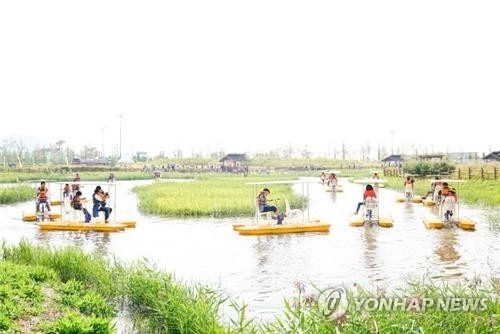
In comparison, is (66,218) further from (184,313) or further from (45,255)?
(184,313)

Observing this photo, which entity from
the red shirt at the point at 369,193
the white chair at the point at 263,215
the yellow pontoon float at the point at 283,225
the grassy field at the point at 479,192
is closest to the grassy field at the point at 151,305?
the yellow pontoon float at the point at 283,225

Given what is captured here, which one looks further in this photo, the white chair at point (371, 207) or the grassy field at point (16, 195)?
the grassy field at point (16, 195)

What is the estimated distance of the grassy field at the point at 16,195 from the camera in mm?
36219

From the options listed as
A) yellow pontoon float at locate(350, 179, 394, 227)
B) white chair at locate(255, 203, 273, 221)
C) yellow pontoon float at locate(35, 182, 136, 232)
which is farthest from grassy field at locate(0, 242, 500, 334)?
yellow pontoon float at locate(350, 179, 394, 227)

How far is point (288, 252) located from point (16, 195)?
2689 centimetres

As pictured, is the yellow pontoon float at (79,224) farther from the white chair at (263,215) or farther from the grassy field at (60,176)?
the grassy field at (60,176)

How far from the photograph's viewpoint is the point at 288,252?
16.0 m

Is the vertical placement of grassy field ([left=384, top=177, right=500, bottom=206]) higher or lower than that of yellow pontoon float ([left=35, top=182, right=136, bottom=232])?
higher

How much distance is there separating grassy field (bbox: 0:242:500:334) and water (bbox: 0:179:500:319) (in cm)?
129

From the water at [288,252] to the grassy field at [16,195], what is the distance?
41.0 ft

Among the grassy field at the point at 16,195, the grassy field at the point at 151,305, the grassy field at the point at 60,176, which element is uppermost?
the grassy field at the point at 60,176

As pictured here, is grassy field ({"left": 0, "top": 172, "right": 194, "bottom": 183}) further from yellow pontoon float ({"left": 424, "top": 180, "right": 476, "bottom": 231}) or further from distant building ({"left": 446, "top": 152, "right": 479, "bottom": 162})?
distant building ({"left": 446, "top": 152, "right": 479, "bottom": 162})

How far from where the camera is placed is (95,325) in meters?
7.58

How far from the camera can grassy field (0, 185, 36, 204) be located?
3622 cm
